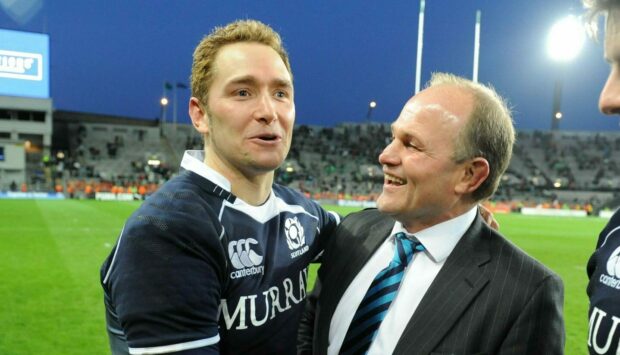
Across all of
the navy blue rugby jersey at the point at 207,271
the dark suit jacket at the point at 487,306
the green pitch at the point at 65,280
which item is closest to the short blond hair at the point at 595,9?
the dark suit jacket at the point at 487,306

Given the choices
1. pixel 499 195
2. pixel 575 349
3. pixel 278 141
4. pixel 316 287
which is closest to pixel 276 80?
pixel 278 141

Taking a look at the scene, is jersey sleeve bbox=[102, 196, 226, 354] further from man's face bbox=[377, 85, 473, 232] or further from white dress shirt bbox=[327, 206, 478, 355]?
man's face bbox=[377, 85, 473, 232]

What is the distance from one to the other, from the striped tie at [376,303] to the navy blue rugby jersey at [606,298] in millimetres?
745

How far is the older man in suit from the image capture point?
7.03 ft

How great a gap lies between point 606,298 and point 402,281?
0.83 meters

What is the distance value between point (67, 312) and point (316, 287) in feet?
16.8

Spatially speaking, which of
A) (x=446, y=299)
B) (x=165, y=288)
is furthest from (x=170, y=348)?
(x=446, y=299)

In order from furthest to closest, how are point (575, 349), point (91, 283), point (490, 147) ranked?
point (91, 283), point (575, 349), point (490, 147)

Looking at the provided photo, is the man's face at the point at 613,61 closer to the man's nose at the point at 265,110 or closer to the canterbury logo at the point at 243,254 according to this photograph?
the man's nose at the point at 265,110

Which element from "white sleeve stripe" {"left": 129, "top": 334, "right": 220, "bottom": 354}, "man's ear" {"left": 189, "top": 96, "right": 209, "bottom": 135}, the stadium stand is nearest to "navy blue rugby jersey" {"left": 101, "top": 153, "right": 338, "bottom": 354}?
"white sleeve stripe" {"left": 129, "top": 334, "right": 220, "bottom": 354}

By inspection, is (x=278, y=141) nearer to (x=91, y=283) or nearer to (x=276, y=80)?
(x=276, y=80)

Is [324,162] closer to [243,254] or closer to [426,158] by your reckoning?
[426,158]

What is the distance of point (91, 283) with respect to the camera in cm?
856

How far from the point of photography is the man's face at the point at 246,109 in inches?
87.4
